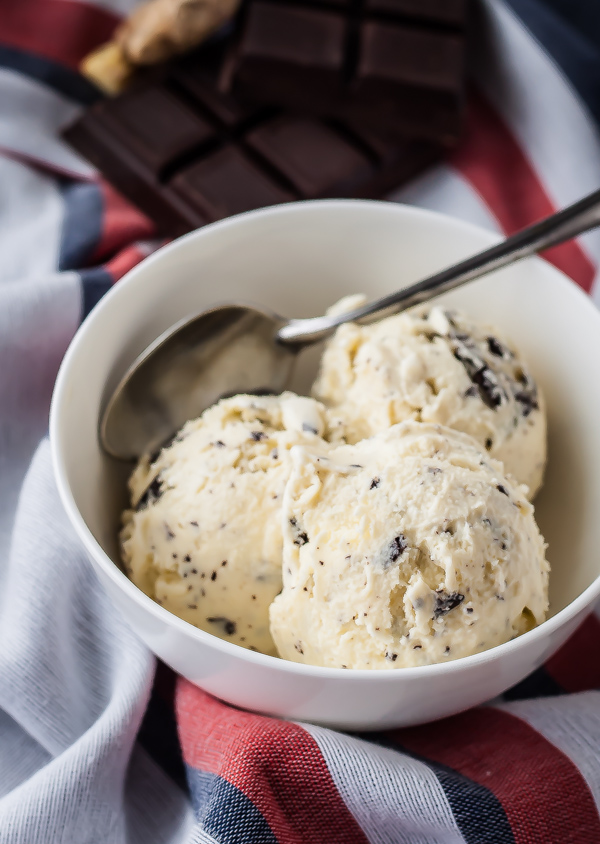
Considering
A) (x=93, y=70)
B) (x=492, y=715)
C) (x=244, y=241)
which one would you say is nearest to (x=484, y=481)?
(x=492, y=715)

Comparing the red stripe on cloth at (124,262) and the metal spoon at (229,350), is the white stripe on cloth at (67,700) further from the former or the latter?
the red stripe on cloth at (124,262)

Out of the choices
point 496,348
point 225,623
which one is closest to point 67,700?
point 225,623

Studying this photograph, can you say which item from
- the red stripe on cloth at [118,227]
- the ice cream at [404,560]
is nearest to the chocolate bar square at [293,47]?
the red stripe on cloth at [118,227]

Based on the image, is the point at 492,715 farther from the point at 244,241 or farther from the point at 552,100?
the point at 552,100

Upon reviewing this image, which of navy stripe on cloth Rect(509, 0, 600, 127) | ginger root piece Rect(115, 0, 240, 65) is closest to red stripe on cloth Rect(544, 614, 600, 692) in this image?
navy stripe on cloth Rect(509, 0, 600, 127)

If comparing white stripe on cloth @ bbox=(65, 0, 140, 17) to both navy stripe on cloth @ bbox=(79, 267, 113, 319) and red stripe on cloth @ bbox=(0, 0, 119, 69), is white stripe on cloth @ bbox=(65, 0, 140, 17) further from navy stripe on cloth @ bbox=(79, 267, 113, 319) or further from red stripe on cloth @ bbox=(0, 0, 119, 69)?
navy stripe on cloth @ bbox=(79, 267, 113, 319)

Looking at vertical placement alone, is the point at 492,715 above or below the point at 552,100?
below
